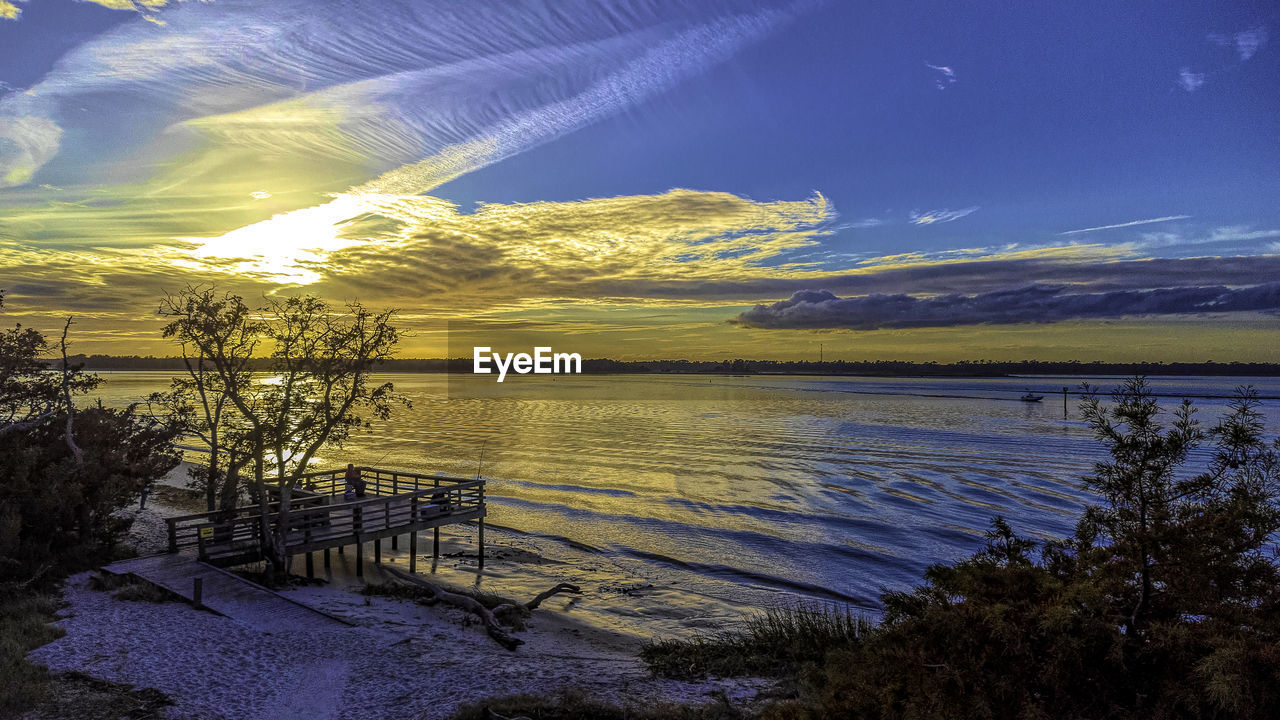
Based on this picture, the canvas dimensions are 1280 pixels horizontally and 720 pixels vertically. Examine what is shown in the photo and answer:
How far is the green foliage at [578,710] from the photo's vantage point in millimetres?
10734

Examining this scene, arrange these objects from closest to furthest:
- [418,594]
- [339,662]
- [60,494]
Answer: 1. [339,662]
2. [418,594]
3. [60,494]

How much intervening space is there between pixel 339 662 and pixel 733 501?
77.5ft

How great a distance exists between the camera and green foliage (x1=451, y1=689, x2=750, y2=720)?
1073 centimetres

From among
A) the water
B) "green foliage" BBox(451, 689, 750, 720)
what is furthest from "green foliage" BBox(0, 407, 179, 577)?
"green foliage" BBox(451, 689, 750, 720)

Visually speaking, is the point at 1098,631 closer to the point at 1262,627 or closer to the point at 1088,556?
the point at 1262,627

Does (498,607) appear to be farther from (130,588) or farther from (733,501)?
(733,501)

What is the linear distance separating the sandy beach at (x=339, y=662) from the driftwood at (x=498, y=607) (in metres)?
0.26

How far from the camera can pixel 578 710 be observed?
11008mm

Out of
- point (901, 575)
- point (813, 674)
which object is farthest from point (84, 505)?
point (901, 575)

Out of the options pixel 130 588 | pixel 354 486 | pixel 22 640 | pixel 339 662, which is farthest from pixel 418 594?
pixel 22 640

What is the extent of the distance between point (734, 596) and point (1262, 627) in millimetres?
16079

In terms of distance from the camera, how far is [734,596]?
20.7m

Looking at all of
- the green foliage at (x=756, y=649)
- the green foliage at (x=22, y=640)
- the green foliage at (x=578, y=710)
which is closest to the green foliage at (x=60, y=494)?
the green foliage at (x=22, y=640)

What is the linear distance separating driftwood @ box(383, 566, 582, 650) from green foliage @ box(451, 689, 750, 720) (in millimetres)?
3971
